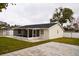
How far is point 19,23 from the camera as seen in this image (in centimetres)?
608

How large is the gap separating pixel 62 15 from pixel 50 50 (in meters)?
0.93

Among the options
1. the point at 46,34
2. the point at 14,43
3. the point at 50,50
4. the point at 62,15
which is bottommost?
the point at 50,50

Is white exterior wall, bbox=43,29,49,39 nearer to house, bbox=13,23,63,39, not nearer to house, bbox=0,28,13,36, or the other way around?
house, bbox=13,23,63,39

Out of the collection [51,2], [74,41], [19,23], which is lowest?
[74,41]

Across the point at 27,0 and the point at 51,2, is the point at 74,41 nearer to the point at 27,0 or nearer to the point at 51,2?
the point at 51,2

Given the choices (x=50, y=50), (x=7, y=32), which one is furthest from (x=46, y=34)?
(x=7, y=32)

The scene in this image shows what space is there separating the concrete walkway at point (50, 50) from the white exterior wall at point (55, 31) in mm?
196

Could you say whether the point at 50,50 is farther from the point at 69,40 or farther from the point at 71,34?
the point at 71,34

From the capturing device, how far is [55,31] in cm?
612

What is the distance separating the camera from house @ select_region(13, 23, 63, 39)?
609cm

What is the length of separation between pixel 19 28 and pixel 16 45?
43 cm

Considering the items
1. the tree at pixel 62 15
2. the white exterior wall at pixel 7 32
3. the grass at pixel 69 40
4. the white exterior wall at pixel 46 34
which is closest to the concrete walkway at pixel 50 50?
the grass at pixel 69 40

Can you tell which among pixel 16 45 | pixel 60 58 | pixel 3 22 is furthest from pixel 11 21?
pixel 60 58

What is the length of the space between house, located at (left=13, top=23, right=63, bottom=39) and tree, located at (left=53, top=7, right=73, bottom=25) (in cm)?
15
